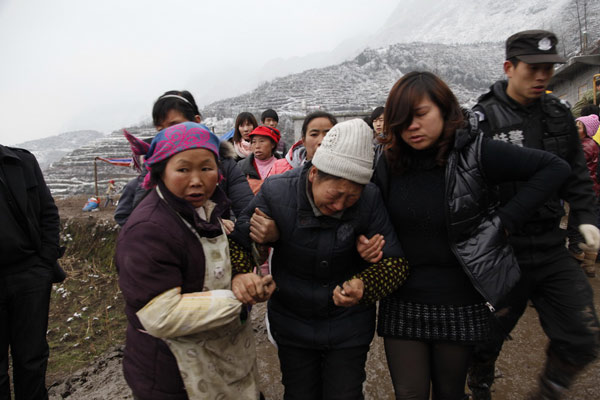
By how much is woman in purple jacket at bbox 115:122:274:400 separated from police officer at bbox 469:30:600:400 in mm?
1362

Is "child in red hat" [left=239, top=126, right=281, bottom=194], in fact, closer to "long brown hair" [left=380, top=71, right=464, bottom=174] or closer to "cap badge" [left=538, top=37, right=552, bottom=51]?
"long brown hair" [left=380, top=71, right=464, bottom=174]

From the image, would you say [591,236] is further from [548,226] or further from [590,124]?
[590,124]

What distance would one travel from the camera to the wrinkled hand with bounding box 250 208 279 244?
157 centimetres

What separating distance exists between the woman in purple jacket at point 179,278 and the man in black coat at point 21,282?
125 cm

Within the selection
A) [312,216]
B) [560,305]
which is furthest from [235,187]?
[560,305]

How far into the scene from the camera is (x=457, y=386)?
167cm

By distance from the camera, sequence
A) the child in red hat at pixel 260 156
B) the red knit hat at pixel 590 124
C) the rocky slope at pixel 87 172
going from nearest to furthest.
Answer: the child in red hat at pixel 260 156, the red knit hat at pixel 590 124, the rocky slope at pixel 87 172

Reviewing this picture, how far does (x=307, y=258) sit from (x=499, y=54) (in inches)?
2286

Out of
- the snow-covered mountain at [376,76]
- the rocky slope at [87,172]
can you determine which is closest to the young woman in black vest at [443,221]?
the snow-covered mountain at [376,76]

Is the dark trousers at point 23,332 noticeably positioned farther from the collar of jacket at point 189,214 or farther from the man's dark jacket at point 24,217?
the collar of jacket at point 189,214

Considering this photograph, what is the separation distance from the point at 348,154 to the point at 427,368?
1096mm

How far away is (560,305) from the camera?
1.75 m

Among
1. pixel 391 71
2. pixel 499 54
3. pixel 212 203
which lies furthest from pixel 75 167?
pixel 499 54

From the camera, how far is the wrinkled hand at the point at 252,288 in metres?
1.41
